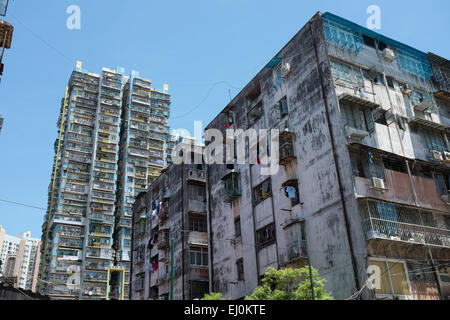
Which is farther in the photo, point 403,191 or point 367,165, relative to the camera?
point 403,191

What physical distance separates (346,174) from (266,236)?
798 cm

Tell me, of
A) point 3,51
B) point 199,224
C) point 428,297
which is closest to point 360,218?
point 428,297

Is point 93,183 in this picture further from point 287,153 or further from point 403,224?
point 403,224

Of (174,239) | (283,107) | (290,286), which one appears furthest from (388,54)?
(174,239)

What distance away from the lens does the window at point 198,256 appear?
37.4m

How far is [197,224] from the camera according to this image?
39.3 meters

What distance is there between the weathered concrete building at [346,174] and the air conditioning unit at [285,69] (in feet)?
0.45

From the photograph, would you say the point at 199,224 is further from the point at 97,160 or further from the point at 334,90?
the point at 97,160

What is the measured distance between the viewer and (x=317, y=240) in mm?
24500

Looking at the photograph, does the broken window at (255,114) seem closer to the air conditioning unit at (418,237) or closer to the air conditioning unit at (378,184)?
the air conditioning unit at (378,184)

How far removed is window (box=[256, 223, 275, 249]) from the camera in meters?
28.5

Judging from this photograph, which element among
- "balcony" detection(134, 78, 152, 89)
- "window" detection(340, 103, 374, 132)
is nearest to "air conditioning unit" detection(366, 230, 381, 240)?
"window" detection(340, 103, 374, 132)

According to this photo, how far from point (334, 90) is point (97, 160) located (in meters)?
56.5

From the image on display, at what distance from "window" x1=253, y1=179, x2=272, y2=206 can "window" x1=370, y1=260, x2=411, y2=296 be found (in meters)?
9.25
